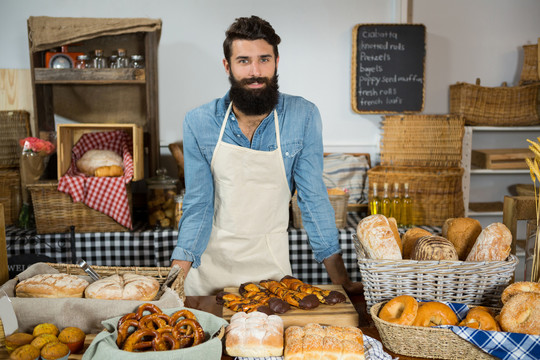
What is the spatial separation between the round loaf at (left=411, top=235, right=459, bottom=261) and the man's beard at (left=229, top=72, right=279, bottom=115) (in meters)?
0.93

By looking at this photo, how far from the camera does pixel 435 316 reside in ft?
4.39

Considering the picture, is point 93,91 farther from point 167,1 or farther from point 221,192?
point 221,192

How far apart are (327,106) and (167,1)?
172 centimetres

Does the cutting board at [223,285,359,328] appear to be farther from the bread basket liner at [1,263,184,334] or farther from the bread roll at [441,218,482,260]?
the bread roll at [441,218,482,260]

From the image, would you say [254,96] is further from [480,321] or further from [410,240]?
[480,321]

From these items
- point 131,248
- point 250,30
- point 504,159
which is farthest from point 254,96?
point 504,159

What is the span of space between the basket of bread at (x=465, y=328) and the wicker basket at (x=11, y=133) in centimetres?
356

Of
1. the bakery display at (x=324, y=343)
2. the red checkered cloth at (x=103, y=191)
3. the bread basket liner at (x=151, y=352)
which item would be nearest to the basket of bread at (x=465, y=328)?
the bakery display at (x=324, y=343)

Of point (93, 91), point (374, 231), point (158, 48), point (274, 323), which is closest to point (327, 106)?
point (158, 48)

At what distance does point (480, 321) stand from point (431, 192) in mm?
2449

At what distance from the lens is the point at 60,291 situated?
4.75ft

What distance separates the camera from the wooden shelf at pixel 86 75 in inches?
144

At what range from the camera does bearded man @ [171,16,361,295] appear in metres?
2.03

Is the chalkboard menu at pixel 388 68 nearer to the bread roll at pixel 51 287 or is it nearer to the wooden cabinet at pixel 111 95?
the wooden cabinet at pixel 111 95
